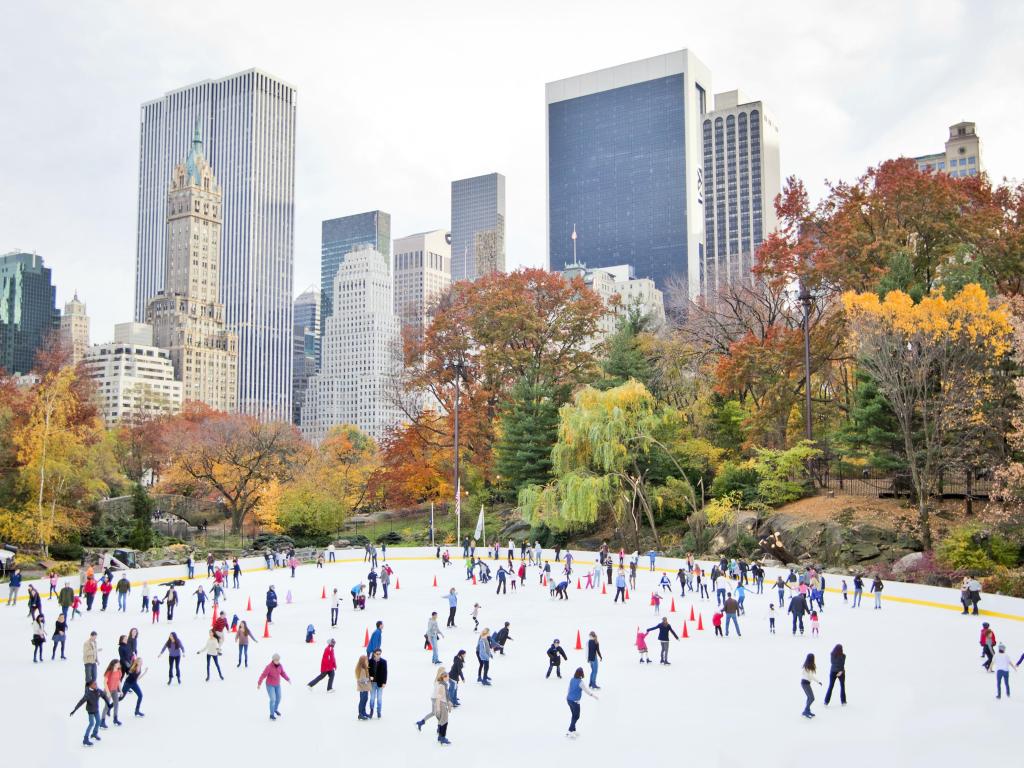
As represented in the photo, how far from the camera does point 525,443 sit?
49.5 m

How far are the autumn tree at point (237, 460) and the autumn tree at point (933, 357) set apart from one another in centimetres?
3728

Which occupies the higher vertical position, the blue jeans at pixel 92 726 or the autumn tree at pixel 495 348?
the autumn tree at pixel 495 348

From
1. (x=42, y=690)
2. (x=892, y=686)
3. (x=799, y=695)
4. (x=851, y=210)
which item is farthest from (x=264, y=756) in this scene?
(x=851, y=210)

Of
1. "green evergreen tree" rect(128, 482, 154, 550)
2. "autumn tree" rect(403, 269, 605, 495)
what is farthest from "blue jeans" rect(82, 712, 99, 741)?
"autumn tree" rect(403, 269, 605, 495)

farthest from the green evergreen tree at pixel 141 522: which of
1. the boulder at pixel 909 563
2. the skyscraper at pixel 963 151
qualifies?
the skyscraper at pixel 963 151

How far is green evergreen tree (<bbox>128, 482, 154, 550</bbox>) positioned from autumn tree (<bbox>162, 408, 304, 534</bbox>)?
19.5 ft

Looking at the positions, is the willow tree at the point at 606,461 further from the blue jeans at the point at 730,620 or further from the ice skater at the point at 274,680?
the ice skater at the point at 274,680

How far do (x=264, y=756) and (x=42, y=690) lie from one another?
698 centimetres

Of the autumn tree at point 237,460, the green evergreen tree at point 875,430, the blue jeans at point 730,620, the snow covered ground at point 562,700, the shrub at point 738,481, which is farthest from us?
the autumn tree at point 237,460

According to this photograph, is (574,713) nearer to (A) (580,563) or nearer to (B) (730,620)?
(B) (730,620)

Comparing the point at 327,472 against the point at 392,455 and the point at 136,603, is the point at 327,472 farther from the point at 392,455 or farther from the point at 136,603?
the point at 136,603

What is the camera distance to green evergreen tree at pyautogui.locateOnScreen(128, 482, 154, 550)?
47.5 m

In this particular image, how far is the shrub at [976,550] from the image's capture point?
29.7 meters

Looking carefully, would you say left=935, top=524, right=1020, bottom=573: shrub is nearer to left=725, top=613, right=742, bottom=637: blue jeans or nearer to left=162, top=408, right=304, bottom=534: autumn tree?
left=725, top=613, right=742, bottom=637: blue jeans
